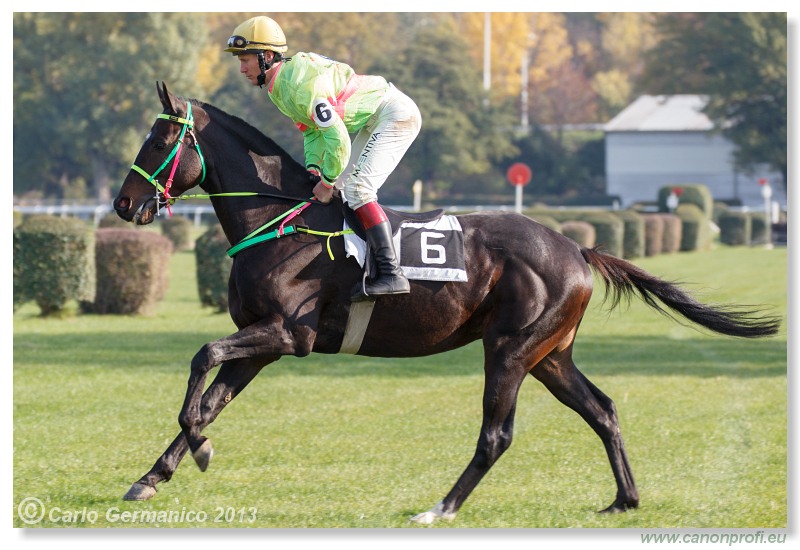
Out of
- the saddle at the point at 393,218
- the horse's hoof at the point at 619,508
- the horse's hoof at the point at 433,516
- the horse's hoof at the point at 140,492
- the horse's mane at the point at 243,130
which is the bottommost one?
the horse's hoof at the point at 619,508

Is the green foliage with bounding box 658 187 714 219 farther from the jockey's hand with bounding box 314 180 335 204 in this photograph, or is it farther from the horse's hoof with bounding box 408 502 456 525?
the horse's hoof with bounding box 408 502 456 525

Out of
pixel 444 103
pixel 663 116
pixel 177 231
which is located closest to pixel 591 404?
pixel 177 231

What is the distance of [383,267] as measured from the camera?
6.66 m

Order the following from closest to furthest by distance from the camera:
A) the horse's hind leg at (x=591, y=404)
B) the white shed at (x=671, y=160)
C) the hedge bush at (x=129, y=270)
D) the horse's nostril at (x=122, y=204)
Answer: the horse's nostril at (x=122, y=204) < the horse's hind leg at (x=591, y=404) < the hedge bush at (x=129, y=270) < the white shed at (x=671, y=160)

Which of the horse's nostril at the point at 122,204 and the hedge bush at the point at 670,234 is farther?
the hedge bush at the point at 670,234

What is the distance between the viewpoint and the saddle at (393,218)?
22.4ft

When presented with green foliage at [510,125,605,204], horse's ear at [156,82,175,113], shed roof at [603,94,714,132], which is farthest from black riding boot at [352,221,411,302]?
shed roof at [603,94,714,132]

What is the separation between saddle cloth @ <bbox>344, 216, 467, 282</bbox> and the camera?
22.2ft

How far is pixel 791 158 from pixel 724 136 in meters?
54.3

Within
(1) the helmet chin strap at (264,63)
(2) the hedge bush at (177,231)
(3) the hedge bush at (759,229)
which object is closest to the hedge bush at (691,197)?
(3) the hedge bush at (759,229)

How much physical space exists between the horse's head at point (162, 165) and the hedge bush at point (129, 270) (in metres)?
11.5

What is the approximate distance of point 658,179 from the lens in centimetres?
6538

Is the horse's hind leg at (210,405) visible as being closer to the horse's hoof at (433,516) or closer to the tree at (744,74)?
the horse's hoof at (433,516)

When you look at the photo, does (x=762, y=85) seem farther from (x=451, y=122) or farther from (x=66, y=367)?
(x=66, y=367)
